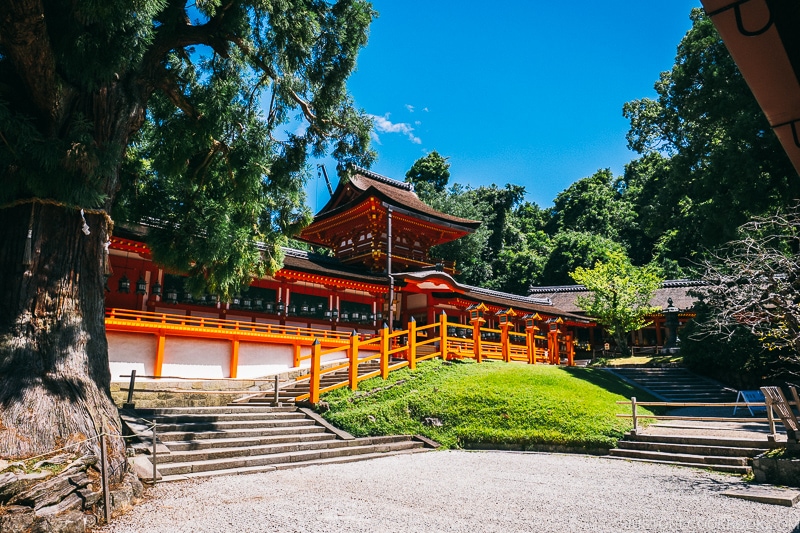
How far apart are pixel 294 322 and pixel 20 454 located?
14.2 m

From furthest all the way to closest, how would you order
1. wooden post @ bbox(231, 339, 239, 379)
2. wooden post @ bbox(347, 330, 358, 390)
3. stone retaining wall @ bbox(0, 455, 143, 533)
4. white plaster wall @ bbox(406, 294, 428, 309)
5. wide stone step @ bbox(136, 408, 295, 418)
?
white plaster wall @ bbox(406, 294, 428, 309) → wooden post @ bbox(231, 339, 239, 379) → wooden post @ bbox(347, 330, 358, 390) → wide stone step @ bbox(136, 408, 295, 418) → stone retaining wall @ bbox(0, 455, 143, 533)

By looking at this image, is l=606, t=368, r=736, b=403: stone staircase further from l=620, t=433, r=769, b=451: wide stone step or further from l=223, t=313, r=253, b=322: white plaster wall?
l=223, t=313, r=253, b=322: white plaster wall

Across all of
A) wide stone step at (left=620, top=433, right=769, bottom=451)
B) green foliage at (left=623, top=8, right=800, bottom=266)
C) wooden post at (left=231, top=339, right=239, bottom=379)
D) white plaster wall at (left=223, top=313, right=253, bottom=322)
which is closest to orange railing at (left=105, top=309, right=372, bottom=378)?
wooden post at (left=231, top=339, right=239, bottom=379)

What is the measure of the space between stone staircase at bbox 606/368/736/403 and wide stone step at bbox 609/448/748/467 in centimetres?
760

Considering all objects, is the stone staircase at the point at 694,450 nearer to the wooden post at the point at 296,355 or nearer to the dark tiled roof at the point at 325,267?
the wooden post at the point at 296,355

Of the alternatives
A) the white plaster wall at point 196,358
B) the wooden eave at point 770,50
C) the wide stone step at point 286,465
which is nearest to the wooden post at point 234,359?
the white plaster wall at point 196,358

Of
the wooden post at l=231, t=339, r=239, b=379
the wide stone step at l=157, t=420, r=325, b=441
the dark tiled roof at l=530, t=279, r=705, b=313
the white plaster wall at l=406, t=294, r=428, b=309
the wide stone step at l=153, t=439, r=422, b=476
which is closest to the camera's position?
the wide stone step at l=153, t=439, r=422, b=476

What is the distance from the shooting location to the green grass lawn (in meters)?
11.5

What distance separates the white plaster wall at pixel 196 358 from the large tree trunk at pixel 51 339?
903cm

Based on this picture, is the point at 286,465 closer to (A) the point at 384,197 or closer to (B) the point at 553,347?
(A) the point at 384,197

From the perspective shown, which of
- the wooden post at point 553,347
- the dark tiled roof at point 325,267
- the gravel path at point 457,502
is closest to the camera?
the gravel path at point 457,502

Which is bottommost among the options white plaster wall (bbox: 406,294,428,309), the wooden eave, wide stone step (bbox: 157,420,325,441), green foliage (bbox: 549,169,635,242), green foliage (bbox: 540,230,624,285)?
wide stone step (bbox: 157,420,325,441)

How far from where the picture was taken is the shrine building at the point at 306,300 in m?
15.4

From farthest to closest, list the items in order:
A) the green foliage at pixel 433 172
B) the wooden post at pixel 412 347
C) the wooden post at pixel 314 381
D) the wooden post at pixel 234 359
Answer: the green foliage at pixel 433 172 < the wooden post at pixel 234 359 < the wooden post at pixel 412 347 < the wooden post at pixel 314 381
